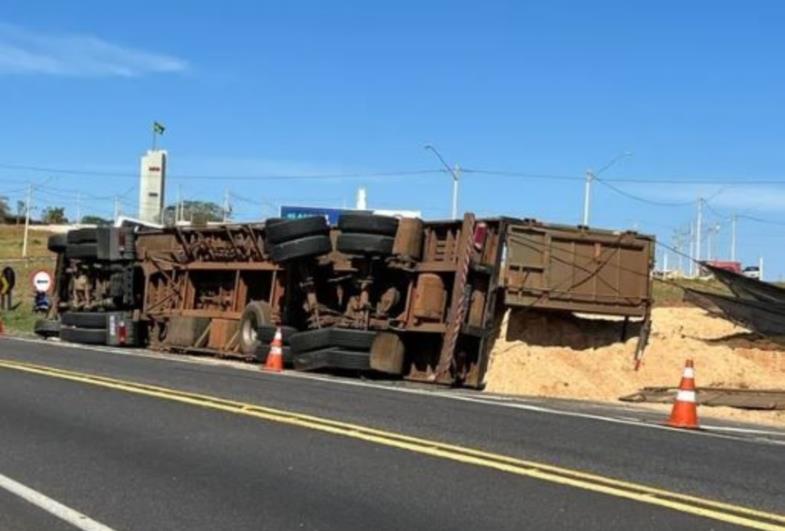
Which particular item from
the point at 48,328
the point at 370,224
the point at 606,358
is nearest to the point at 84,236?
the point at 48,328

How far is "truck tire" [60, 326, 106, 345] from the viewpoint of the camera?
2436 centimetres

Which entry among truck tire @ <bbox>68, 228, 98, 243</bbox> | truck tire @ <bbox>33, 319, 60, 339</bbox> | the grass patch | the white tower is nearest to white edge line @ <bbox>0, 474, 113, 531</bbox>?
truck tire @ <bbox>68, 228, 98, 243</bbox>

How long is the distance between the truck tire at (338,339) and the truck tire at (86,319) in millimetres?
8029

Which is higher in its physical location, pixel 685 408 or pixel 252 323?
pixel 252 323

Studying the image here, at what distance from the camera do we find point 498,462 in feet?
28.5

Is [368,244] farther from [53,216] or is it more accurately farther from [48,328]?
[53,216]

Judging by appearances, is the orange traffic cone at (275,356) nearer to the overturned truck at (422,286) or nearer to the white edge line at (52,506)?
the overturned truck at (422,286)

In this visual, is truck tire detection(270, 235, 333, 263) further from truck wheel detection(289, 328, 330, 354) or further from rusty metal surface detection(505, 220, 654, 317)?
rusty metal surface detection(505, 220, 654, 317)

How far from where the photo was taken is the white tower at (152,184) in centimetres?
6594

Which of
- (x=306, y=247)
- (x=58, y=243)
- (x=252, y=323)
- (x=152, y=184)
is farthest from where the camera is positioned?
(x=152, y=184)

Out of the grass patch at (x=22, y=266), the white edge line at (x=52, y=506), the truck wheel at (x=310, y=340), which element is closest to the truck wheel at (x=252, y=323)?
the truck wheel at (x=310, y=340)

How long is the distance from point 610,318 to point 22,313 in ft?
79.8

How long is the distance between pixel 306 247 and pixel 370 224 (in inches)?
60.5

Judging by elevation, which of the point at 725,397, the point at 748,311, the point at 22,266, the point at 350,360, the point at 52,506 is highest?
the point at 22,266
